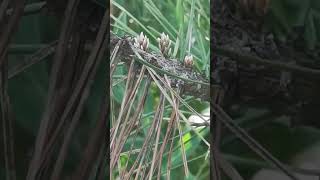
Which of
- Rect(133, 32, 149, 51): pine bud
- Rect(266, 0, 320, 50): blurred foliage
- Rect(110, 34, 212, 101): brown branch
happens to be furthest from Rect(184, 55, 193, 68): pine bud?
Rect(266, 0, 320, 50): blurred foliage

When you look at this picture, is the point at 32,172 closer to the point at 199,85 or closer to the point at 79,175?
the point at 79,175

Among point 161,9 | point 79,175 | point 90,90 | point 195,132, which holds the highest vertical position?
point 161,9

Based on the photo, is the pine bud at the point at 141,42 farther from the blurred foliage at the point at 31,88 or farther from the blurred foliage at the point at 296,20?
the blurred foliage at the point at 296,20

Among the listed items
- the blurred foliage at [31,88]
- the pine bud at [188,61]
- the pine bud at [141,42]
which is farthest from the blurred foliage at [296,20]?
A: the blurred foliage at [31,88]

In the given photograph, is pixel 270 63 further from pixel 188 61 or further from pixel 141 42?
pixel 141 42

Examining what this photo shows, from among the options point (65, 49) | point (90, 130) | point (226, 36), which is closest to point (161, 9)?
point (226, 36)

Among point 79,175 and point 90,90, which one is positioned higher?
point 90,90
